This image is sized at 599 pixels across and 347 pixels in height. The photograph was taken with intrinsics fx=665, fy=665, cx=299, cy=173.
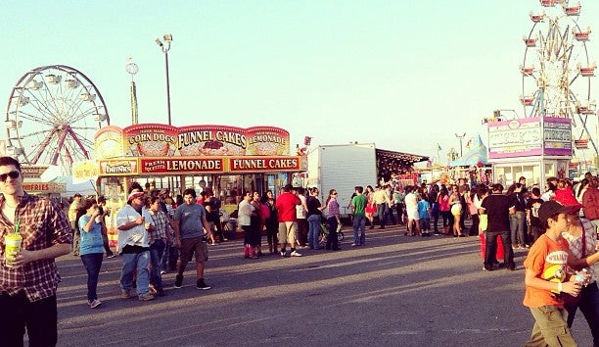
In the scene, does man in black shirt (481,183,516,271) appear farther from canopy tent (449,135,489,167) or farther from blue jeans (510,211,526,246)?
canopy tent (449,135,489,167)

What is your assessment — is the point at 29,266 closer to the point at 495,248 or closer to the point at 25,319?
the point at 25,319

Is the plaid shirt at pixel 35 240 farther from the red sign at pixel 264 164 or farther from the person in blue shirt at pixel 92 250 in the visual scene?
the red sign at pixel 264 164

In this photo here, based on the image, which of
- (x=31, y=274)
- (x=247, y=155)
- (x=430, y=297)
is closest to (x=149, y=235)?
(x=430, y=297)

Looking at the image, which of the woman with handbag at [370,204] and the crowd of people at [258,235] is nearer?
the crowd of people at [258,235]

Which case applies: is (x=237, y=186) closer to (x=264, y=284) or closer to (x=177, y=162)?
(x=177, y=162)

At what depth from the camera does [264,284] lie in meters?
11.2

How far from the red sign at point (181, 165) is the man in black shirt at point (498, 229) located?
41.0ft

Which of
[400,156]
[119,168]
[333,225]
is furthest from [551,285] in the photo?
[400,156]

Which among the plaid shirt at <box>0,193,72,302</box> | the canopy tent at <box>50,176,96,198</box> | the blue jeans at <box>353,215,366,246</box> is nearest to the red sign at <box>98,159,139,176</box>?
the blue jeans at <box>353,215,366,246</box>

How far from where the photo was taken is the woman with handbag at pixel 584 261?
4.94 meters

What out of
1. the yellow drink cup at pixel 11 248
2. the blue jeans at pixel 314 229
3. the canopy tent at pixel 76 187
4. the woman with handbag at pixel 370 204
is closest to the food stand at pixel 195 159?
the woman with handbag at pixel 370 204

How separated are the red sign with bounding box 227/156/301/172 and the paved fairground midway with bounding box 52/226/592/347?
8808mm

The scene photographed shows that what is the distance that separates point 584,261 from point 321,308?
14.0ft

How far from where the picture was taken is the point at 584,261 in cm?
497
